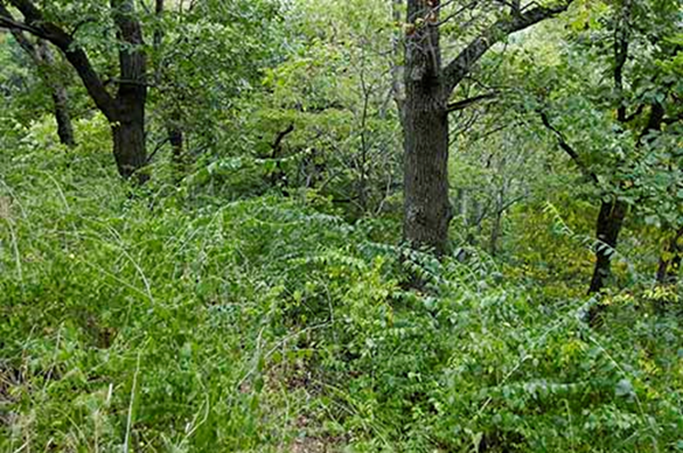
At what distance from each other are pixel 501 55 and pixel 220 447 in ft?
18.0

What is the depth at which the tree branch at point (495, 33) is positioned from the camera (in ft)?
15.6

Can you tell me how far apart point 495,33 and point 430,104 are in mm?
774

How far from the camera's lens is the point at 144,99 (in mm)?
7582

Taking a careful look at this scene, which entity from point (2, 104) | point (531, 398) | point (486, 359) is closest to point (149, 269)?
point (486, 359)

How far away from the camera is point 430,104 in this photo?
514 cm

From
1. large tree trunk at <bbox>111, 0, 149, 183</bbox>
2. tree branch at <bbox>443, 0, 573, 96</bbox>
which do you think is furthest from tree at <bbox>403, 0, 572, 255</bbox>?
large tree trunk at <bbox>111, 0, 149, 183</bbox>

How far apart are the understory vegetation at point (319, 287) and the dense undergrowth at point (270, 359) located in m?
0.01

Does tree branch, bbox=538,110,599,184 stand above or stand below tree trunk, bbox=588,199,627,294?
above

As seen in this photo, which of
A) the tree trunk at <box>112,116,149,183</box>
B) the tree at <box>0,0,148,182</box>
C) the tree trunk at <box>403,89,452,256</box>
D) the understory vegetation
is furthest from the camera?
the tree trunk at <box>112,116,149,183</box>

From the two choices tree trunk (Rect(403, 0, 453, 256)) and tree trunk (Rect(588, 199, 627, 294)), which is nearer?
tree trunk (Rect(403, 0, 453, 256))

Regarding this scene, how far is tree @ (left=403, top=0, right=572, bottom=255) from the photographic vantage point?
4.86 m

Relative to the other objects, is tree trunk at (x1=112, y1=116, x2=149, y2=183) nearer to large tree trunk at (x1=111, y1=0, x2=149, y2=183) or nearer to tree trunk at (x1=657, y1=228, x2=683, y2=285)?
large tree trunk at (x1=111, y1=0, x2=149, y2=183)

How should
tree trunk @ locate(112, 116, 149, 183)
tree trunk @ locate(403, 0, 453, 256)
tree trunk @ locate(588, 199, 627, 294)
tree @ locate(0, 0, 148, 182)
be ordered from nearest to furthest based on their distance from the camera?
tree trunk @ locate(403, 0, 453, 256) < tree trunk @ locate(588, 199, 627, 294) < tree @ locate(0, 0, 148, 182) < tree trunk @ locate(112, 116, 149, 183)

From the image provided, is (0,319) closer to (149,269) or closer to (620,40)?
(149,269)
